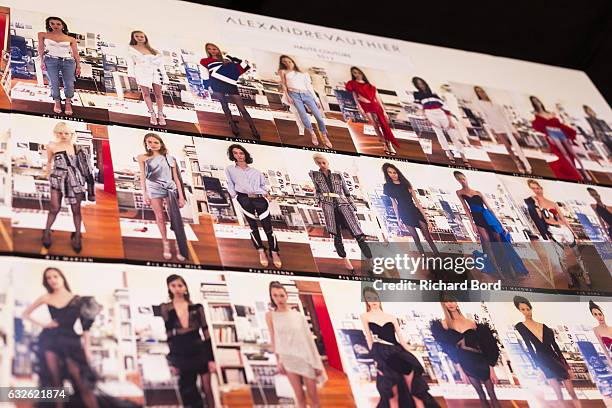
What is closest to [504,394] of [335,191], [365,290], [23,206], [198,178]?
[365,290]

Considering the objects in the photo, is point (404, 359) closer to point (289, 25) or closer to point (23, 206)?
point (23, 206)

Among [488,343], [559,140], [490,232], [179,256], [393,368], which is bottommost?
[393,368]

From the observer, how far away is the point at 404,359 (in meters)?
3.54

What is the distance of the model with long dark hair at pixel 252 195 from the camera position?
3.73m

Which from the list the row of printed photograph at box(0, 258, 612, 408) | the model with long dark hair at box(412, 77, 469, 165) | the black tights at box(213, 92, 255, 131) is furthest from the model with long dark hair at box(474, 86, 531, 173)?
the black tights at box(213, 92, 255, 131)

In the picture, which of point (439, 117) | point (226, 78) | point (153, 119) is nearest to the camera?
point (153, 119)

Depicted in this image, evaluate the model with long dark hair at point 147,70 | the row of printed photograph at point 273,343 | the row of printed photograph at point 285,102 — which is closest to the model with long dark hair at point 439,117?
the row of printed photograph at point 285,102

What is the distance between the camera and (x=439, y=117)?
16.3 feet

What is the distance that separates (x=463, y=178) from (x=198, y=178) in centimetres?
161

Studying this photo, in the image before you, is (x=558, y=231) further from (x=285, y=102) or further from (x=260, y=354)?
(x=260, y=354)

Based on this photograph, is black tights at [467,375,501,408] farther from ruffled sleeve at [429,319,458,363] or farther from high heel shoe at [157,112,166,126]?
high heel shoe at [157,112,166,126]

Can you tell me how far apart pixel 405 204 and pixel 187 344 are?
156cm

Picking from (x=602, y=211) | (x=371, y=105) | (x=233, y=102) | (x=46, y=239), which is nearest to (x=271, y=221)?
(x=233, y=102)

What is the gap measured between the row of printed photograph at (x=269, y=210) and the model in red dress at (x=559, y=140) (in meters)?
0.34
